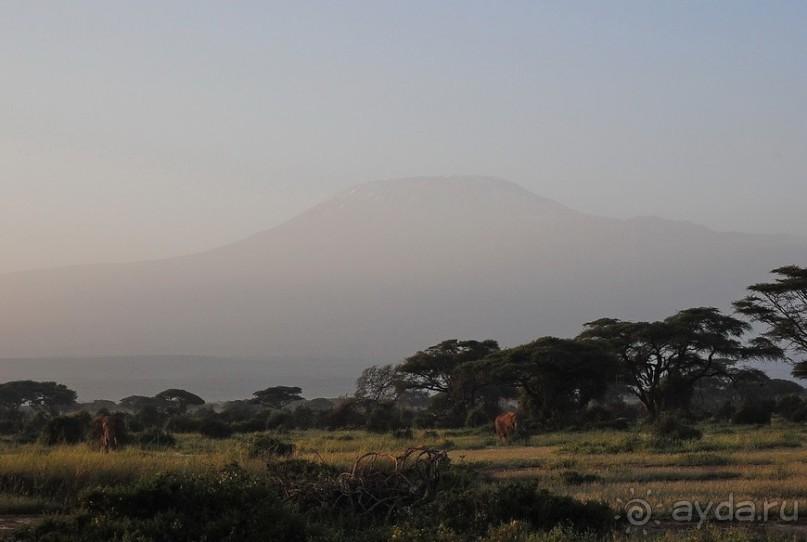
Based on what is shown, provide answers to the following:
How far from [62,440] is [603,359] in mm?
23616

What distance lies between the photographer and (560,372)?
38.5m

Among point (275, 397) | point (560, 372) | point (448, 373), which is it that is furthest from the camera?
point (275, 397)

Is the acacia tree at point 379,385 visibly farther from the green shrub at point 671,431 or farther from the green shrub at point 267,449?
the green shrub at point 267,449

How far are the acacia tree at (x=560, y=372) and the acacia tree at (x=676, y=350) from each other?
5.15 feet

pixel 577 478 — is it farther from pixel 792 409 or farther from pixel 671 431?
pixel 792 409

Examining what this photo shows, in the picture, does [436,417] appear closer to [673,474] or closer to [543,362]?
[543,362]

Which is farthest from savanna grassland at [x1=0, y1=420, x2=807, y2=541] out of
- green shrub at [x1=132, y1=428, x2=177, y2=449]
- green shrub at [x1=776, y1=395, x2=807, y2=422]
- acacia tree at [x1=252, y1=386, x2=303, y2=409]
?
acacia tree at [x1=252, y1=386, x2=303, y2=409]

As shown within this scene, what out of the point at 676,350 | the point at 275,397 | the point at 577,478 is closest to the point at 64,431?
the point at 577,478

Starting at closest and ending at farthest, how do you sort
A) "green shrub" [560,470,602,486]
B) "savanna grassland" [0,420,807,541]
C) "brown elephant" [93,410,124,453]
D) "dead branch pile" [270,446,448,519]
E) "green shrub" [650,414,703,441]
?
"savanna grassland" [0,420,807,541] < "dead branch pile" [270,446,448,519] < "green shrub" [560,470,602,486] < "brown elephant" [93,410,124,453] < "green shrub" [650,414,703,441]

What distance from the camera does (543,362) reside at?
38156mm

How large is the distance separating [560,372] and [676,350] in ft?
20.5

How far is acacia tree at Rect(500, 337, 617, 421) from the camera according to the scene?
124 ft

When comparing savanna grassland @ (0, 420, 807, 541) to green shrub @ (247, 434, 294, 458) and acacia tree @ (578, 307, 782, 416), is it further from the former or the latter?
acacia tree @ (578, 307, 782, 416)

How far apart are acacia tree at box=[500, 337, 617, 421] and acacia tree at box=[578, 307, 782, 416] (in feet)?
5.15
